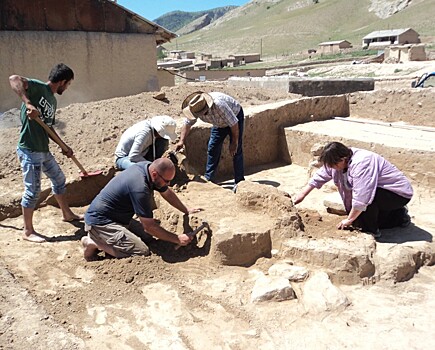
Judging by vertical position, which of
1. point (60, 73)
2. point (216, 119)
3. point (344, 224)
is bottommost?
point (344, 224)

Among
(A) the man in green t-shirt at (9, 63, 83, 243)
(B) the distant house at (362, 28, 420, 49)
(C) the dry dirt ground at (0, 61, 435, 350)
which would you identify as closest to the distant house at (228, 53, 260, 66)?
(B) the distant house at (362, 28, 420, 49)

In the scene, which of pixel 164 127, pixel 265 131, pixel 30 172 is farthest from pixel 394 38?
pixel 30 172

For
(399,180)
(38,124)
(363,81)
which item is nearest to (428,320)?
(399,180)

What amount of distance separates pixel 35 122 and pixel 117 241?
4.36ft

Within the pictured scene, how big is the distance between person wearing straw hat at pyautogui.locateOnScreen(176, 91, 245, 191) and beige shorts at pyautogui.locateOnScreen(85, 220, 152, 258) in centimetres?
181

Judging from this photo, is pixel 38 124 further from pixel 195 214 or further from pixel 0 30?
pixel 0 30

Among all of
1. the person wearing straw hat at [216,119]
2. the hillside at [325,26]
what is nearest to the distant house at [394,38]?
the hillside at [325,26]

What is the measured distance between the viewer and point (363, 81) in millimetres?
10664

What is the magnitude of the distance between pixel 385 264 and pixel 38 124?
3.26 metres

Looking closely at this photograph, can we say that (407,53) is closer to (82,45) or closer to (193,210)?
(82,45)

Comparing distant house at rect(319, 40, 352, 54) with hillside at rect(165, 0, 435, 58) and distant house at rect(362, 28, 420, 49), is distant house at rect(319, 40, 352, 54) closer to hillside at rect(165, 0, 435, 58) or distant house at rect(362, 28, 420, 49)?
distant house at rect(362, 28, 420, 49)

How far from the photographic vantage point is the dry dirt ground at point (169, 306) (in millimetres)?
3000

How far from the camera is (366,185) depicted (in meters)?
3.98

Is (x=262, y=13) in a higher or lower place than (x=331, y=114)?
higher
